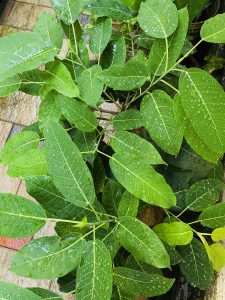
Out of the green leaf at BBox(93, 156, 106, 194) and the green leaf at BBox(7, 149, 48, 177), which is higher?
the green leaf at BBox(7, 149, 48, 177)

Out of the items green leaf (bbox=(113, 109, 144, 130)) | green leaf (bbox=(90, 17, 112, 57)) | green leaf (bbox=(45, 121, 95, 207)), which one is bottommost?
green leaf (bbox=(113, 109, 144, 130))

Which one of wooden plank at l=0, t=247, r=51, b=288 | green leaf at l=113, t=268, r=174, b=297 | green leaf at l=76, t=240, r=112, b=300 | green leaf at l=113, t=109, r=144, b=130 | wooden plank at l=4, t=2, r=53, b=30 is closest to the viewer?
green leaf at l=76, t=240, r=112, b=300

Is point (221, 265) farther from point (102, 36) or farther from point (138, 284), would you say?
point (102, 36)

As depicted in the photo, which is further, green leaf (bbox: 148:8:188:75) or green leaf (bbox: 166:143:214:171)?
green leaf (bbox: 166:143:214:171)

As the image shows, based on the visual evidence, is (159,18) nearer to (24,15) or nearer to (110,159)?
(110,159)

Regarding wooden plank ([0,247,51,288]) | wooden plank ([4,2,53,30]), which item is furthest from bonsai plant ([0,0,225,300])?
Result: wooden plank ([4,2,53,30])

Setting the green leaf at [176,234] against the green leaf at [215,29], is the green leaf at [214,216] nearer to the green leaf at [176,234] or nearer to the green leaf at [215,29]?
the green leaf at [176,234]

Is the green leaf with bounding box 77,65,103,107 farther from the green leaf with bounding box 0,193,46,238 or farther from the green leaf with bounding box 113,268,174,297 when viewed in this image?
the green leaf with bounding box 113,268,174,297
